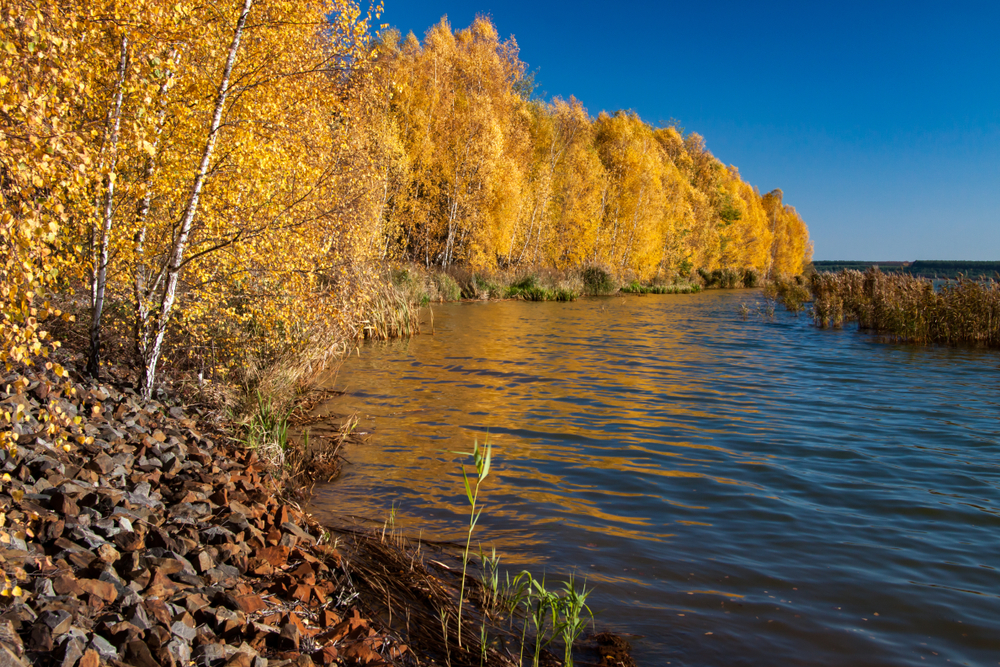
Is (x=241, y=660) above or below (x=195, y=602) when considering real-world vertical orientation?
below

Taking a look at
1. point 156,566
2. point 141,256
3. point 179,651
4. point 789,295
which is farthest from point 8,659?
point 789,295

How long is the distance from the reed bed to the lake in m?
4.22

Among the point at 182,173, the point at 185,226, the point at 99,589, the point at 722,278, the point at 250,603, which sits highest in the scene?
the point at 722,278

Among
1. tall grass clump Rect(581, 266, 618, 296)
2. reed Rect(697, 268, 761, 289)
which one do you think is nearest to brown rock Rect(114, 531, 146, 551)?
tall grass clump Rect(581, 266, 618, 296)

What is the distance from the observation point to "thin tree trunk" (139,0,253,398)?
6.38 meters

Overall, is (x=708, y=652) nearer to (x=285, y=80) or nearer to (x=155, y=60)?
(x=155, y=60)

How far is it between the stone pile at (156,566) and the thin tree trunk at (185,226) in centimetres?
136

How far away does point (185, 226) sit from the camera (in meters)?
6.47

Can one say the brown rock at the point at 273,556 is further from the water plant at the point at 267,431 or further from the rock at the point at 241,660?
the water plant at the point at 267,431

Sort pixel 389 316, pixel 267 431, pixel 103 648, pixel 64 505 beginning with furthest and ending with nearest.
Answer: pixel 389 316
pixel 267 431
pixel 64 505
pixel 103 648

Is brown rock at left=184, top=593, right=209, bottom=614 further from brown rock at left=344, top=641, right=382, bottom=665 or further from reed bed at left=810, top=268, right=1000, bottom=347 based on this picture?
reed bed at left=810, top=268, right=1000, bottom=347

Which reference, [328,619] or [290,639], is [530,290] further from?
[290,639]

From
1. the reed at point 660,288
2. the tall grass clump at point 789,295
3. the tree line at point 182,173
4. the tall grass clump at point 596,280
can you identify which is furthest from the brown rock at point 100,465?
the reed at point 660,288

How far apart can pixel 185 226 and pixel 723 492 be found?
6.16m
